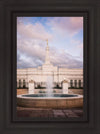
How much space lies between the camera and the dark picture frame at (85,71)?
211 cm

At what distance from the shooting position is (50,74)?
14.2 m

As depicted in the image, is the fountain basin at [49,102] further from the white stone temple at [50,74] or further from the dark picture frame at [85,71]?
the white stone temple at [50,74]

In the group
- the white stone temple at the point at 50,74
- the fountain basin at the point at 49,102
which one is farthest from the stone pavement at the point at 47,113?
the white stone temple at the point at 50,74

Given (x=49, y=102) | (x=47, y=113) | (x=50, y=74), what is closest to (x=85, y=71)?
(x=47, y=113)

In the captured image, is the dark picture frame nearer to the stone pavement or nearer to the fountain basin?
the stone pavement

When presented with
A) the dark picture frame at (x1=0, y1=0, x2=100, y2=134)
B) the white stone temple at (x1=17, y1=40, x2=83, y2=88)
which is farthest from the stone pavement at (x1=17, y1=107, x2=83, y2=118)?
the white stone temple at (x1=17, y1=40, x2=83, y2=88)

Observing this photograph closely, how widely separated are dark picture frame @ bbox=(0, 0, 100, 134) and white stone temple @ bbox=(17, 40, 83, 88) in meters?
9.75

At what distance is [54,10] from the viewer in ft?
7.09

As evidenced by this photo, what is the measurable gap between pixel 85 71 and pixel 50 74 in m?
12.1

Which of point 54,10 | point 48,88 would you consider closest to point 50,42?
point 48,88

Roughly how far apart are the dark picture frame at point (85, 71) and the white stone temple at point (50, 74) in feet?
32.0

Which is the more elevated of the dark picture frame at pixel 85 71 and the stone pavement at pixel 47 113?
the dark picture frame at pixel 85 71
